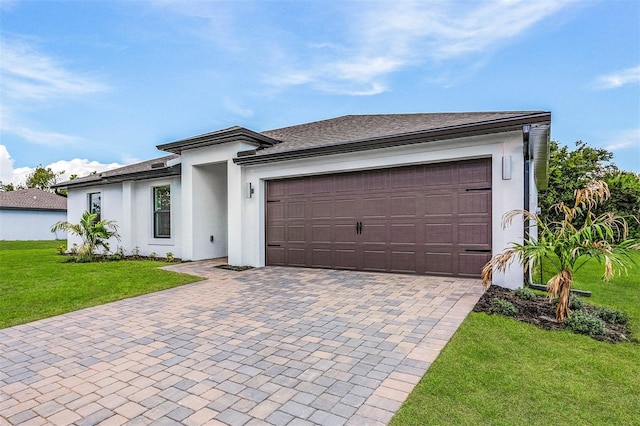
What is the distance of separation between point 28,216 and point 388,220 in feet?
96.3

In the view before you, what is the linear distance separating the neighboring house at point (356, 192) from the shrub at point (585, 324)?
198 cm

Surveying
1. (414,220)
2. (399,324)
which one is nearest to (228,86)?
(414,220)

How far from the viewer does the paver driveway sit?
8.25 ft

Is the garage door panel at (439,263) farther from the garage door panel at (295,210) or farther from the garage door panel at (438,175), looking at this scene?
the garage door panel at (295,210)

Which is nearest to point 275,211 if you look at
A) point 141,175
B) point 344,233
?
point 344,233

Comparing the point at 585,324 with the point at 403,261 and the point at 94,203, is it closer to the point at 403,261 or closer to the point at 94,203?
the point at 403,261

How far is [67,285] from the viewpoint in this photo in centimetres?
709

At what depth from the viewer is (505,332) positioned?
13.5 ft

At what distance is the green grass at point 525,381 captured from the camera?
245 centimetres

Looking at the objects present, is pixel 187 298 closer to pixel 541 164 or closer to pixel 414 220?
pixel 414 220

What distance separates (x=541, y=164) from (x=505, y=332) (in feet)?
25.6

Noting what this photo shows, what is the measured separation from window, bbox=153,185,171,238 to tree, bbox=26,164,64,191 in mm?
42484

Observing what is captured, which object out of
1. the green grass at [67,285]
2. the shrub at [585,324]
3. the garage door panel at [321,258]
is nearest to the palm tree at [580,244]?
the shrub at [585,324]

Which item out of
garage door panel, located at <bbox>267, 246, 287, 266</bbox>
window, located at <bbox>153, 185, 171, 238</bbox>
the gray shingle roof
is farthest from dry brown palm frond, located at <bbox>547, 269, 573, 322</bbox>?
window, located at <bbox>153, 185, 171, 238</bbox>
